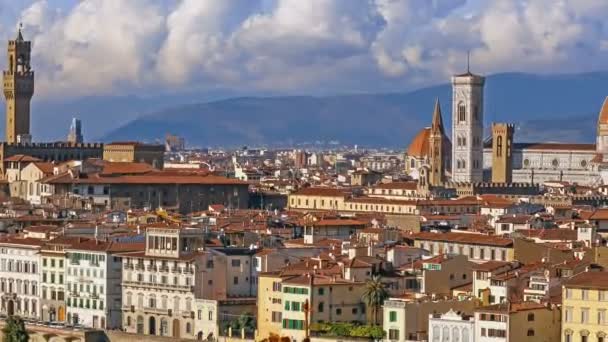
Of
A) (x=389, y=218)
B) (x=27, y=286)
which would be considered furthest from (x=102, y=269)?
(x=389, y=218)

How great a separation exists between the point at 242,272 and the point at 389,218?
30456 millimetres

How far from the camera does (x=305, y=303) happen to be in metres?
51.1

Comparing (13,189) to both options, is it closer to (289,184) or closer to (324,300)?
(289,184)

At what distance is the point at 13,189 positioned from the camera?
11125 cm

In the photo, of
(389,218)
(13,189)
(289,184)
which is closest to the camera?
(389,218)

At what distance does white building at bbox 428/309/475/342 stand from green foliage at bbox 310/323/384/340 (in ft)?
6.75

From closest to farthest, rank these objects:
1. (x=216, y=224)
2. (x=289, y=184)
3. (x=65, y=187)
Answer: (x=216, y=224) → (x=65, y=187) → (x=289, y=184)

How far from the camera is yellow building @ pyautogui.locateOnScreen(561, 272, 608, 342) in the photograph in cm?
4700

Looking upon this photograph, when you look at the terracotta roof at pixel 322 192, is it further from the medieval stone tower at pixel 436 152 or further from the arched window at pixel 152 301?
the arched window at pixel 152 301

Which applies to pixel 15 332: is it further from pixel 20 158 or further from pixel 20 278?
pixel 20 158

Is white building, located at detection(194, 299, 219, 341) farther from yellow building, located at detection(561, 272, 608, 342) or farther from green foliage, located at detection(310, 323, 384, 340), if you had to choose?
yellow building, located at detection(561, 272, 608, 342)

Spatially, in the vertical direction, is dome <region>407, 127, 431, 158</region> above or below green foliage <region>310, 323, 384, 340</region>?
above

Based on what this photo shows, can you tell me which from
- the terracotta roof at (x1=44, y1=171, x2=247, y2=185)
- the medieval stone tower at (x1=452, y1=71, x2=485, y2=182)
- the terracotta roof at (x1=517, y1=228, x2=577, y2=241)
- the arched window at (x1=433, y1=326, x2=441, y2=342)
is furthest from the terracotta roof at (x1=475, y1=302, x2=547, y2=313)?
the medieval stone tower at (x1=452, y1=71, x2=485, y2=182)

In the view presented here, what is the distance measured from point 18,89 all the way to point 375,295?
77910mm
